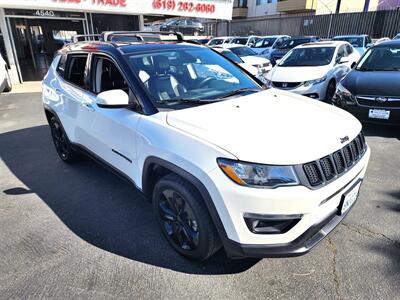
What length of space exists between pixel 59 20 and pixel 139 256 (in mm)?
14424

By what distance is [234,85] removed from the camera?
3.28 metres

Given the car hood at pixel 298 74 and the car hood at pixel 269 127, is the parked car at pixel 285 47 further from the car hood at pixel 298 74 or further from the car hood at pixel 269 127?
the car hood at pixel 269 127

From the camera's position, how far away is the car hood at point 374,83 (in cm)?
520

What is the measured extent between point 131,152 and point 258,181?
1.33 meters

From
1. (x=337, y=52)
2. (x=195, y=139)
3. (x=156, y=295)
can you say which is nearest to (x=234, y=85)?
(x=195, y=139)

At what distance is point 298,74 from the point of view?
7672 millimetres

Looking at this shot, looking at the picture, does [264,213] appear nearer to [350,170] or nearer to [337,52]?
[350,170]

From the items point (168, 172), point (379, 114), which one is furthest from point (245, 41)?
point (168, 172)

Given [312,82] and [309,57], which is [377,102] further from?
[309,57]

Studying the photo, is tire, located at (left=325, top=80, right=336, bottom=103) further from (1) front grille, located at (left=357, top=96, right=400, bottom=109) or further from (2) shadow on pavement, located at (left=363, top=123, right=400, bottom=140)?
(1) front grille, located at (left=357, top=96, right=400, bottom=109)

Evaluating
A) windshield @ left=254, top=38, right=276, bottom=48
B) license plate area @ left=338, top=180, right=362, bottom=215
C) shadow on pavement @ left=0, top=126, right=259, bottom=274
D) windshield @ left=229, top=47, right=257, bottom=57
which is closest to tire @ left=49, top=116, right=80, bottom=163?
shadow on pavement @ left=0, top=126, right=259, bottom=274

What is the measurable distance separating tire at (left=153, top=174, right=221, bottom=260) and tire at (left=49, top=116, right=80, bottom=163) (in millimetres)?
2210

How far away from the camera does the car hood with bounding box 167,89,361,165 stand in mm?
2055

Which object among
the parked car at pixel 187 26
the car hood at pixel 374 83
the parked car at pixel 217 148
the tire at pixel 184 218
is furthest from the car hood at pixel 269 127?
the parked car at pixel 187 26
